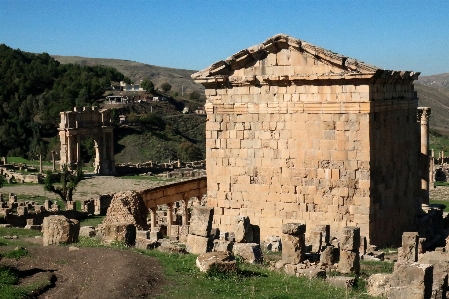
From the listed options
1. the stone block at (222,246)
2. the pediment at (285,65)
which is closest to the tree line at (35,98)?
the pediment at (285,65)

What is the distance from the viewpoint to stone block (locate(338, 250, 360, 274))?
1338 cm

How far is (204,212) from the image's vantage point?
14297 mm

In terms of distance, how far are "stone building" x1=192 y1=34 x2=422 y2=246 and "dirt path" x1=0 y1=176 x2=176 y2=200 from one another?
916 inches

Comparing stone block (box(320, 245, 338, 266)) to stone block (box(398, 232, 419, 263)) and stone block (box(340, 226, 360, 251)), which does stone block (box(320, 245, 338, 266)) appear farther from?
stone block (box(398, 232, 419, 263))

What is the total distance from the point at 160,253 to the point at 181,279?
239 centimetres

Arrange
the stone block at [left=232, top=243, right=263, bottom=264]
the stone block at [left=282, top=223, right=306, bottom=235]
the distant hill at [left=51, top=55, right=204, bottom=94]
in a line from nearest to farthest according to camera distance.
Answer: the stone block at [left=232, top=243, right=263, bottom=264]
the stone block at [left=282, top=223, right=306, bottom=235]
the distant hill at [left=51, top=55, right=204, bottom=94]

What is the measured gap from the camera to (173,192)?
22438mm

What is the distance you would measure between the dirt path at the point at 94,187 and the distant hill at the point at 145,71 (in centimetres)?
10652

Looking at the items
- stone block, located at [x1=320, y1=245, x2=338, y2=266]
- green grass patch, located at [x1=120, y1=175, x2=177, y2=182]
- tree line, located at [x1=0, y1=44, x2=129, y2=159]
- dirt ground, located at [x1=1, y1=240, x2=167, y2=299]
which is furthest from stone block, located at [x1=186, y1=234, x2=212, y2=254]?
tree line, located at [x1=0, y1=44, x2=129, y2=159]

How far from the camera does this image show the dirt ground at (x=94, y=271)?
10.1 m

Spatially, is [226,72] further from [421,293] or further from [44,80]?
→ [44,80]

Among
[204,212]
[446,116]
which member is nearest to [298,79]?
[204,212]

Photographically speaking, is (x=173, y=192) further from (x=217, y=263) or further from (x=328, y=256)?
(x=217, y=263)

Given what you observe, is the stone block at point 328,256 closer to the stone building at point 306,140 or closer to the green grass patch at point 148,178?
the stone building at point 306,140
